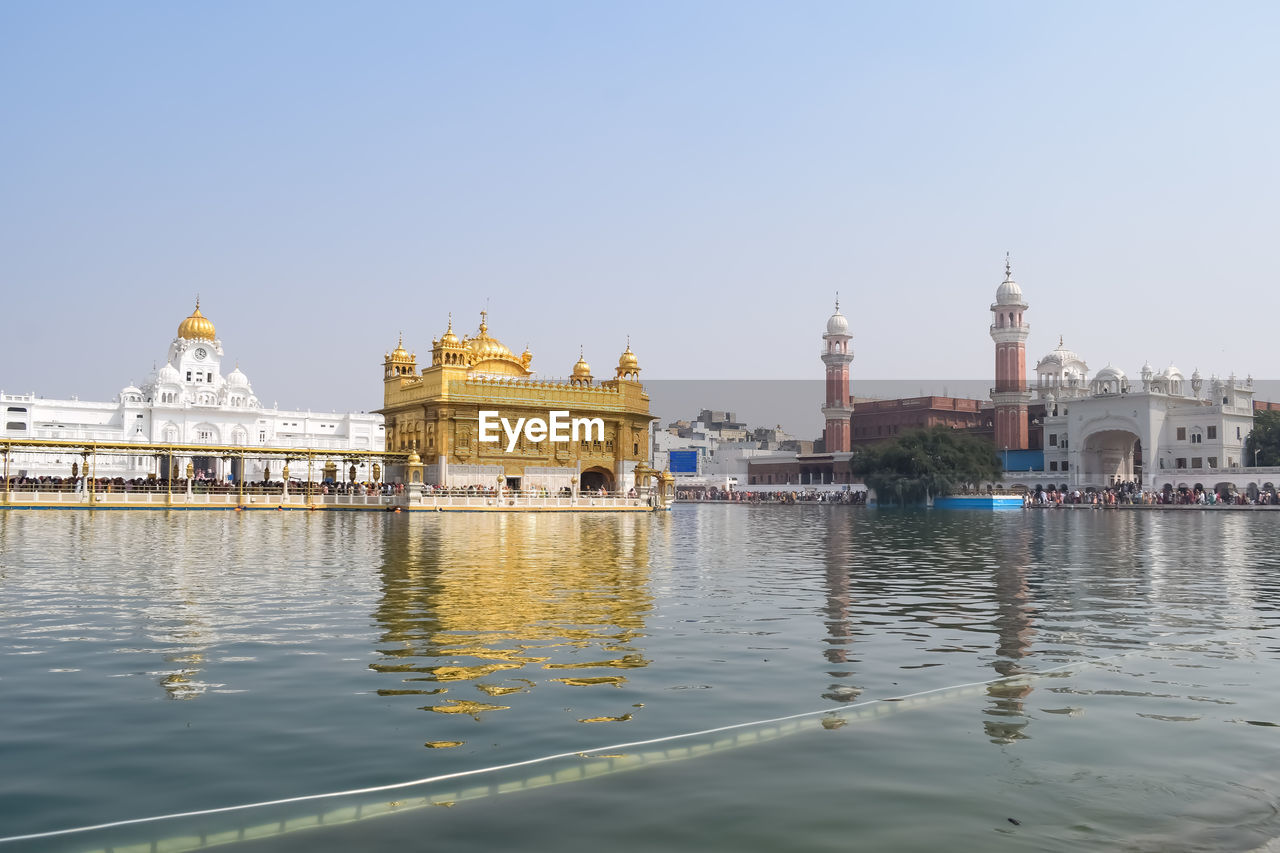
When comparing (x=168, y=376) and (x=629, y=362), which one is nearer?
(x=629, y=362)

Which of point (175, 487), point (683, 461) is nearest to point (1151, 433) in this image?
point (683, 461)

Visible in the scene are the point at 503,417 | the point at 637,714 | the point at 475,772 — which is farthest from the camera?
the point at 503,417

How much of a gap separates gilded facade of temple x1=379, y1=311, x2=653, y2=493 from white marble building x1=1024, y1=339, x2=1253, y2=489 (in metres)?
35.6

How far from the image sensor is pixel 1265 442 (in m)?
70.8

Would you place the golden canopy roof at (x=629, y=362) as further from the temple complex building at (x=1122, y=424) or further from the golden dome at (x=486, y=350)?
the temple complex building at (x=1122, y=424)

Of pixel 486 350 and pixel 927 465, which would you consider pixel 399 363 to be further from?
pixel 927 465

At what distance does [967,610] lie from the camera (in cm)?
1234

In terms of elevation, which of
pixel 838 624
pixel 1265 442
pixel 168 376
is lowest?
pixel 838 624

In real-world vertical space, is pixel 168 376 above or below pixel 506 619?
above

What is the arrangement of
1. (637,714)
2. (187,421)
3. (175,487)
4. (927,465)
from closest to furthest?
(637,714) → (175,487) → (927,465) → (187,421)

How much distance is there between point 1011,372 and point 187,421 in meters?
68.8

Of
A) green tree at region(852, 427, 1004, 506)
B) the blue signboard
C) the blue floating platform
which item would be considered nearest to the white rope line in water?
the blue floating platform

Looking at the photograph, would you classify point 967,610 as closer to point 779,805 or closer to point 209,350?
point 779,805

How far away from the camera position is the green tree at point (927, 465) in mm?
71375
